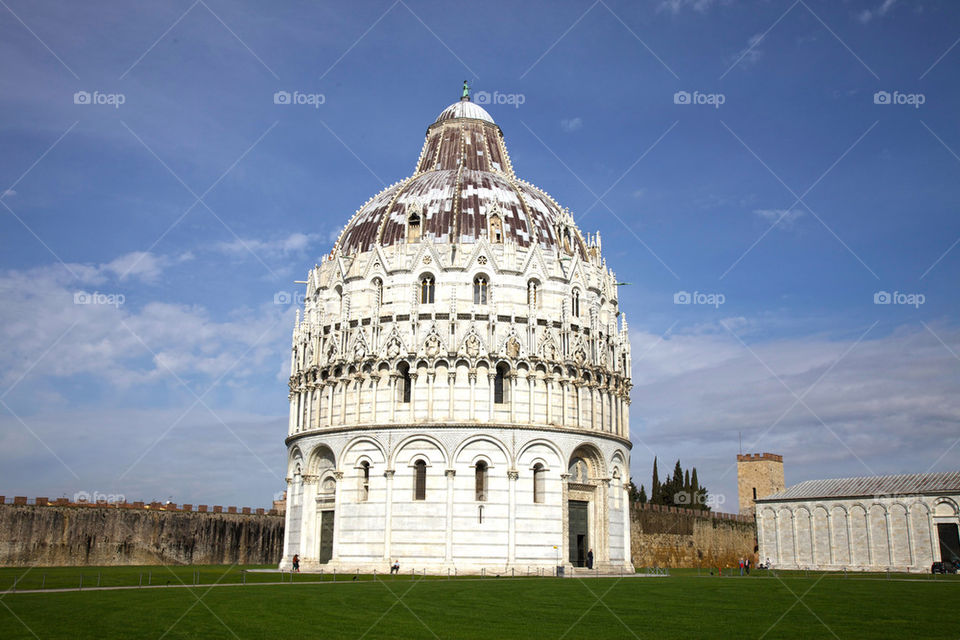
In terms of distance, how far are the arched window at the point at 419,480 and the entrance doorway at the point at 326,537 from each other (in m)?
6.80

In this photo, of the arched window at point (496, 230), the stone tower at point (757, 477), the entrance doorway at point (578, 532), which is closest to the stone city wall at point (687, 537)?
the stone tower at point (757, 477)

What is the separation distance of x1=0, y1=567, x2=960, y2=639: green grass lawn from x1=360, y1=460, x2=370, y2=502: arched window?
58.1 ft

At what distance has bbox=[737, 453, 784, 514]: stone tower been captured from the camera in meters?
111

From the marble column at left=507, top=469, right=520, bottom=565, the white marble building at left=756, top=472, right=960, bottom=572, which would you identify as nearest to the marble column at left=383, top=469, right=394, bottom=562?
the marble column at left=507, top=469, right=520, bottom=565

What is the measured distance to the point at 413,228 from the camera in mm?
60031

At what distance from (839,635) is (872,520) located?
61104mm

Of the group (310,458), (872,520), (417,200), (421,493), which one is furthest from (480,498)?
(872,520)

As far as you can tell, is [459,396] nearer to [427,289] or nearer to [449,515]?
[449,515]

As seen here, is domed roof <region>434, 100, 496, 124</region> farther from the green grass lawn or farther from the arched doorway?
the green grass lawn

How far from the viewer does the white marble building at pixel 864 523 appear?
69.9m

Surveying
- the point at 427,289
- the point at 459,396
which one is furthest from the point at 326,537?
the point at 427,289

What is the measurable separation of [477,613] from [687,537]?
63.8 m

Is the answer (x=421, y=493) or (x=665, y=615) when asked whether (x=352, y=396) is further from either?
(x=665, y=615)

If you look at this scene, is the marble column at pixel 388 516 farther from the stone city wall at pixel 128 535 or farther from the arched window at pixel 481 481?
the stone city wall at pixel 128 535
